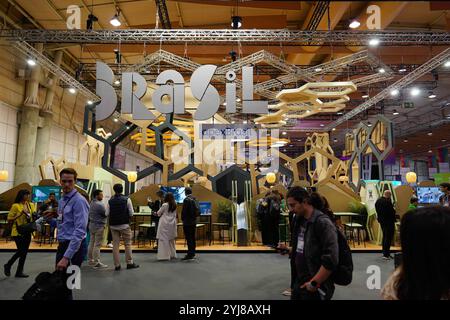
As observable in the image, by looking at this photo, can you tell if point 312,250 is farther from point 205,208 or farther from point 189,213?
point 205,208

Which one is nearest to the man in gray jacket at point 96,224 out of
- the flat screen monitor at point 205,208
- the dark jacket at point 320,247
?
the flat screen monitor at point 205,208

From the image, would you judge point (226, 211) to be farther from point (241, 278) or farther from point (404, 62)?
point (404, 62)

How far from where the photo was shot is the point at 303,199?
195 cm

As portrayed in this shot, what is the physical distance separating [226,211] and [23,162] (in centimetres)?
728

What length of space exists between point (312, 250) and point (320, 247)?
0.05m

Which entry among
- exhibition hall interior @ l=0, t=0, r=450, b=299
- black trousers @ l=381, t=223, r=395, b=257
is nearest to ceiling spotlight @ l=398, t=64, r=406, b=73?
exhibition hall interior @ l=0, t=0, r=450, b=299

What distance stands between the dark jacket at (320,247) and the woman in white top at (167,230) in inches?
171

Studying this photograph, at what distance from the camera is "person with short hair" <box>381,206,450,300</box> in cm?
86

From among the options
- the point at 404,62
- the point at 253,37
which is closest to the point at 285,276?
the point at 253,37

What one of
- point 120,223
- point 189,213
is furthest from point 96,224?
point 189,213

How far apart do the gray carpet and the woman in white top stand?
0.26 m

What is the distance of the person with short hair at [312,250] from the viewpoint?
67.5 inches

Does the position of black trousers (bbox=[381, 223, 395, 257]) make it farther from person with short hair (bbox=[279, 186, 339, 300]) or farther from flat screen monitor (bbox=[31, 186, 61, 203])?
flat screen monitor (bbox=[31, 186, 61, 203])

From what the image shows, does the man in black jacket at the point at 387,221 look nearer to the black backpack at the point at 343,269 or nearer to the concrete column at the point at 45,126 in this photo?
the black backpack at the point at 343,269
